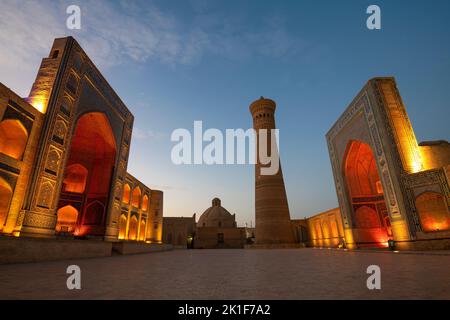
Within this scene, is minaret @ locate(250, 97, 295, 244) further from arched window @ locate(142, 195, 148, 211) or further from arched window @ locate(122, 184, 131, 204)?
arched window @ locate(122, 184, 131, 204)

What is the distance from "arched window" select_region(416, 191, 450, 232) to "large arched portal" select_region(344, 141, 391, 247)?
5.50 m

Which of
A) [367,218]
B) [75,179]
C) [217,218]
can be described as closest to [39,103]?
[75,179]

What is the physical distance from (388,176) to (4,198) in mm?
15832

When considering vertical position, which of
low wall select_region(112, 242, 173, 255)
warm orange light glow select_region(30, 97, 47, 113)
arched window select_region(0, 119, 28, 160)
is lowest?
low wall select_region(112, 242, 173, 255)

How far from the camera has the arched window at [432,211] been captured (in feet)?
33.4

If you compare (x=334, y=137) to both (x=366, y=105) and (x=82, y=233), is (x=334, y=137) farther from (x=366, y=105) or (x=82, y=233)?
(x=82, y=233)

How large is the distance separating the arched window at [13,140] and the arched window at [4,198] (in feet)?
3.35

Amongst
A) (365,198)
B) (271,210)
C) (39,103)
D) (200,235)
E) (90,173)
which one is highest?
(39,103)

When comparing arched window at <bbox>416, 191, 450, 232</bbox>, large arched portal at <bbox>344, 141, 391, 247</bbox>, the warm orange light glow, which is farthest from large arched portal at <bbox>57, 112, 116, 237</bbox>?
arched window at <bbox>416, 191, 450, 232</bbox>

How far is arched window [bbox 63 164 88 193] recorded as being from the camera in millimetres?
15719

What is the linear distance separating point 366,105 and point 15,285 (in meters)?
15.7

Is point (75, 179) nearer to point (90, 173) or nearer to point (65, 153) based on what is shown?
point (90, 173)

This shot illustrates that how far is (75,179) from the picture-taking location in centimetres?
1591

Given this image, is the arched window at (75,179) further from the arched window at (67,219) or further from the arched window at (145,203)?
the arched window at (145,203)
